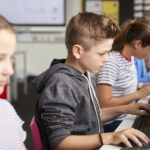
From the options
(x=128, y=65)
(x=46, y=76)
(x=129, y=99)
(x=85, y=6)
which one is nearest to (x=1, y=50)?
(x=46, y=76)

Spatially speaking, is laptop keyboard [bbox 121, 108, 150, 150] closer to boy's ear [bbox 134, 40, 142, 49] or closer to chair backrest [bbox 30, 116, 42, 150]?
chair backrest [bbox 30, 116, 42, 150]

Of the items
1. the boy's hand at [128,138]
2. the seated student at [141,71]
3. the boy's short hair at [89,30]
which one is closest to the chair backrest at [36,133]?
the boy's hand at [128,138]

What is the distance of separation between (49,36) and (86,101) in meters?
3.87

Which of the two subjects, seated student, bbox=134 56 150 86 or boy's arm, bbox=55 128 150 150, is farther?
seated student, bbox=134 56 150 86

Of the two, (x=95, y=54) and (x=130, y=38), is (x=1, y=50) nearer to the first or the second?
(x=95, y=54)

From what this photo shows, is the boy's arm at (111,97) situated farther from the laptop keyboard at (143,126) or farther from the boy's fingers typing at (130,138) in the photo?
the boy's fingers typing at (130,138)

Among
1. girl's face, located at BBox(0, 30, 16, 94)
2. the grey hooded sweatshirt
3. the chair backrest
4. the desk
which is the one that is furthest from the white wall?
girl's face, located at BBox(0, 30, 16, 94)

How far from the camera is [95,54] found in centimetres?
121

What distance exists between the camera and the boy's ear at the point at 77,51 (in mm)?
1197

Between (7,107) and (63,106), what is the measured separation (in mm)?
199

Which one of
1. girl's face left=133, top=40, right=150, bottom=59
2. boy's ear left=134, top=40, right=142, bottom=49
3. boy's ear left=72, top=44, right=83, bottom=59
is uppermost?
boy's ear left=72, top=44, right=83, bottom=59

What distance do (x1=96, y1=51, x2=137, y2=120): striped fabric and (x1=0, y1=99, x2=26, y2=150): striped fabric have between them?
30.1 inches

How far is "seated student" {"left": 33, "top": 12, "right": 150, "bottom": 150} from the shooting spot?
3.29 feet

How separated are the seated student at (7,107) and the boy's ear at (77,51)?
0.38 m
